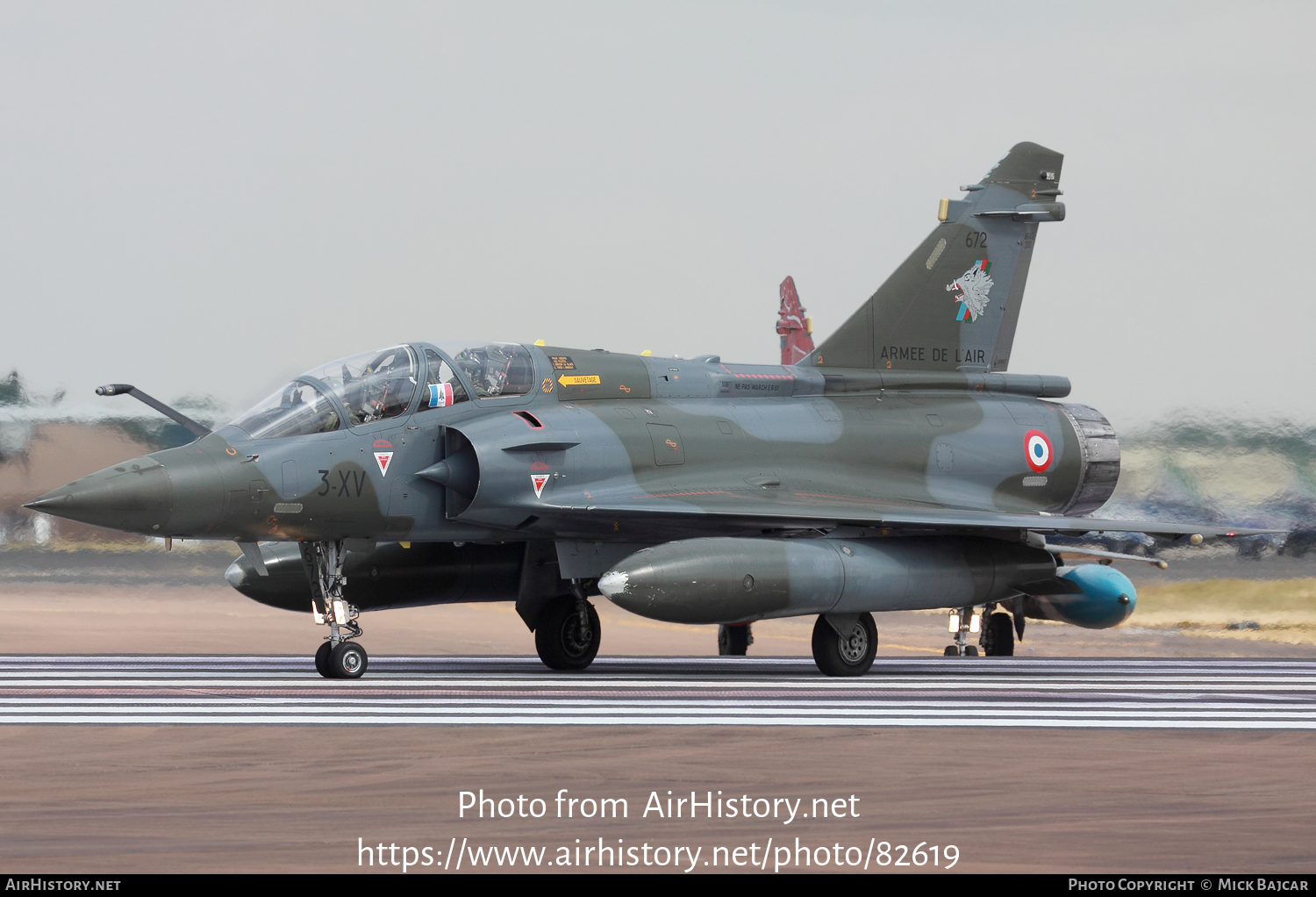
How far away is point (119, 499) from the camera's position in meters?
12.2

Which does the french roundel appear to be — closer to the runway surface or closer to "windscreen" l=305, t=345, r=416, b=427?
the runway surface

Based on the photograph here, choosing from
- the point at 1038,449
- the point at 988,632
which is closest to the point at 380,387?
the point at 1038,449

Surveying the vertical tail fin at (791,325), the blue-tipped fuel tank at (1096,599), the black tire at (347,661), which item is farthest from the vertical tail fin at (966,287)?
the vertical tail fin at (791,325)

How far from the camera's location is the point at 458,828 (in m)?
6.04

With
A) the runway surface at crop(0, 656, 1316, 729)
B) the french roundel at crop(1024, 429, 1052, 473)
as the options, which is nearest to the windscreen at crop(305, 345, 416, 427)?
the runway surface at crop(0, 656, 1316, 729)

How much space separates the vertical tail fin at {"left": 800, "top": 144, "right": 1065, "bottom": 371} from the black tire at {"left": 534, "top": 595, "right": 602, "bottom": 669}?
3.77 metres

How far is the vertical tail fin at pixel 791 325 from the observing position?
32188 mm

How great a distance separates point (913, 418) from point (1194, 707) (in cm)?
609

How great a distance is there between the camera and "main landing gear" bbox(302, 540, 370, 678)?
13266 mm

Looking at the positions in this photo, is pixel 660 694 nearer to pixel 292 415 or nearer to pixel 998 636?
pixel 292 415

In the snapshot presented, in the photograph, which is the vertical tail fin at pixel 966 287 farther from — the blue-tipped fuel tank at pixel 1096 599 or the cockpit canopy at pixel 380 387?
the cockpit canopy at pixel 380 387

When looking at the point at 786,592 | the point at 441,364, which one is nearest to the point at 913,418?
the point at 786,592

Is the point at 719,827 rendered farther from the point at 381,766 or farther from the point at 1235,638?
the point at 1235,638

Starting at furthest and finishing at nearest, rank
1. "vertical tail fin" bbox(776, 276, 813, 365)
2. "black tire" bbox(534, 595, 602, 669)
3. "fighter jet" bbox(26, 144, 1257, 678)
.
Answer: "vertical tail fin" bbox(776, 276, 813, 365) → "black tire" bbox(534, 595, 602, 669) → "fighter jet" bbox(26, 144, 1257, 678)
